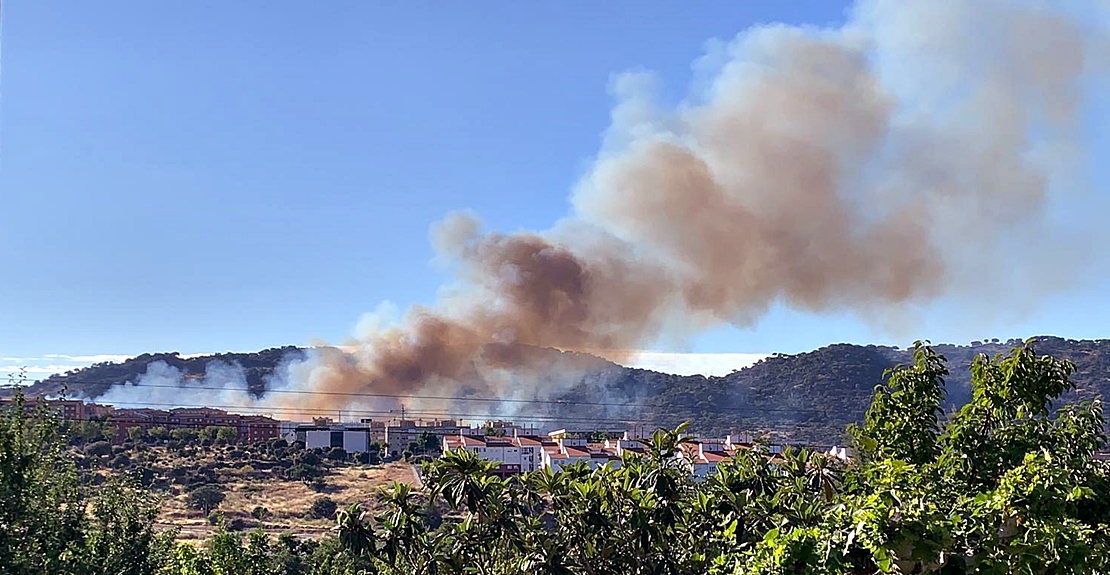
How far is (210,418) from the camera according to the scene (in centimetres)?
11425

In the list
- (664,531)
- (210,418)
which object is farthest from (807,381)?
(664,531)

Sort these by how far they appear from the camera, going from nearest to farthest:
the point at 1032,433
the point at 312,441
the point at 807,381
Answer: the point at 1032,433, the point at 312,441, the point at 807,381

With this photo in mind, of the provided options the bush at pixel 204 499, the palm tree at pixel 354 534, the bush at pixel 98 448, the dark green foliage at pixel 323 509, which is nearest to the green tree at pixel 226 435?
the bush at pixel 98 448

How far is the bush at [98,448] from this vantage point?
69338 millimetres

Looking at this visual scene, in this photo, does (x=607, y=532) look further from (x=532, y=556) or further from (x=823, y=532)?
(x=823, y=532)

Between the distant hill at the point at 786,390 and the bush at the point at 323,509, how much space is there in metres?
92.4

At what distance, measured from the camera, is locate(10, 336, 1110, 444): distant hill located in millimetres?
152000

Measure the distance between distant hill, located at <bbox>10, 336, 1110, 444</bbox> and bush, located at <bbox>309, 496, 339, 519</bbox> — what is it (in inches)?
3637

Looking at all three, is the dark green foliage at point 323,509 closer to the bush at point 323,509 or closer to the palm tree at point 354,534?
the bush at point 323,509

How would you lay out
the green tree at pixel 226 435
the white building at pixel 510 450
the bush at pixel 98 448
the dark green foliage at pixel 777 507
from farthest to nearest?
1. the green tree at pixel 226 435
2. the white building at pixel 510 450
3. the bush at pixel 98 448
4. the dark green foliage at pixel 777 507

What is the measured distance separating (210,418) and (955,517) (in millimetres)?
116164

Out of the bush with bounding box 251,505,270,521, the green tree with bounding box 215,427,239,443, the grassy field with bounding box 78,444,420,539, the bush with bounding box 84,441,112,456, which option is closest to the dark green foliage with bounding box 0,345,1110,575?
the grassy field with bounding box 78,444,420,539

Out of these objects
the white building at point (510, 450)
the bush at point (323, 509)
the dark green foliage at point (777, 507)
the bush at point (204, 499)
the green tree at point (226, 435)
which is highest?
the green tree at point (226, 435)

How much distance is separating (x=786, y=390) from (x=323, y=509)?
431 ft
